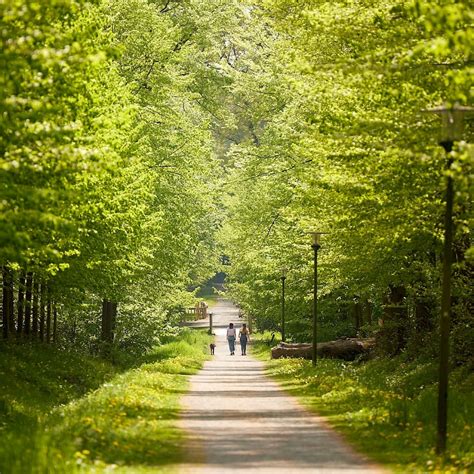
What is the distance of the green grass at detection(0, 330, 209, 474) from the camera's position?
1433 centimetres

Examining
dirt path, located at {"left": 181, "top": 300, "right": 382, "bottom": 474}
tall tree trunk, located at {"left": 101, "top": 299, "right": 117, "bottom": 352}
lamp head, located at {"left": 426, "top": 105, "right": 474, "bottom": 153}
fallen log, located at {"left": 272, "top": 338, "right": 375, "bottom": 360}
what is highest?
lamp head, located at {"left": 426, "top": 105, "right": 474, "bottom": 153}

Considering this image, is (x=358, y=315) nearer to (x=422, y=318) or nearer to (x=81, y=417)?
(x=422, y=318)

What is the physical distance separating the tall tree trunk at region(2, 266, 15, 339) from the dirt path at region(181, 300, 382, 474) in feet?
18.0

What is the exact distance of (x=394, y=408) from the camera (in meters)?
21.0

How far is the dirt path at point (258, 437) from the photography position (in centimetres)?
1560

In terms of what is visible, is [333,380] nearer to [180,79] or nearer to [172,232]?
[172,232]

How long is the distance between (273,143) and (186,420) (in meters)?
25.8

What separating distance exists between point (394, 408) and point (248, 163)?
93.6ft

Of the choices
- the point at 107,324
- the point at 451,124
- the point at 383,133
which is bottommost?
the point at 107,324

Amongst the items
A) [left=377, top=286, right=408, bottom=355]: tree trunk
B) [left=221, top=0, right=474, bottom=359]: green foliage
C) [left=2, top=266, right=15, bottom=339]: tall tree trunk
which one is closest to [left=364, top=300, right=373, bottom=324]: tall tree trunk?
[left=377, top=286, right=408, bottom=355]: tree trunk

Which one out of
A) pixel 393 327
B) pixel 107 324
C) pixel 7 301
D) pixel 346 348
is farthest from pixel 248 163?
pixel 7 301

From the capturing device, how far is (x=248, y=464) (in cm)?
1564

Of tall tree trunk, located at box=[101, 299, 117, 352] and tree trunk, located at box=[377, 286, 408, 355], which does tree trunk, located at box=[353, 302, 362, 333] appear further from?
tall tree trunk, located at box=[101, 299, 117, 352]

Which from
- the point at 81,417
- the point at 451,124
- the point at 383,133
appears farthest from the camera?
the point at 383,133
